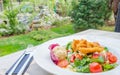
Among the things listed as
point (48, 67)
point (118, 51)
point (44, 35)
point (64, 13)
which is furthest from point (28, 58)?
point (64, 13)

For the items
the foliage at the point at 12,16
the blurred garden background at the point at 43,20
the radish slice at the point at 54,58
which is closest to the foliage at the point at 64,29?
the blurred garden background at the point at 43,20

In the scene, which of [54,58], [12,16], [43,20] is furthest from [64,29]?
[54,58]

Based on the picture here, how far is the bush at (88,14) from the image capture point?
10.2 feet

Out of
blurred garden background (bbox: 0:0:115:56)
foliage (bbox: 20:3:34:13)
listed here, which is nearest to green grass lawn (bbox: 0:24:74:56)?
blurred garden background (bbox: 0:0:115:56)

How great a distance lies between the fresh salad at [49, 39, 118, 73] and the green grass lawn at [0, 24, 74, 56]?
1998 mm

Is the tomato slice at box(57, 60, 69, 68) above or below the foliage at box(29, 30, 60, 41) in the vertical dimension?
above

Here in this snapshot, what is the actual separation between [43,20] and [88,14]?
2.44 ft

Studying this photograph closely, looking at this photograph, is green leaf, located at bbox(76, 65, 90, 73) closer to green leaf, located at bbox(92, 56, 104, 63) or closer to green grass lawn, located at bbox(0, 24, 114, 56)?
green leaf, located at bbox(92, 56, 104, 63)

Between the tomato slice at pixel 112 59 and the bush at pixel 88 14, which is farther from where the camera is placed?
the bush at pixel 88 14

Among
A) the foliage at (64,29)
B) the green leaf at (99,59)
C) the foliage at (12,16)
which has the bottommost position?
the foliage at (64,29)

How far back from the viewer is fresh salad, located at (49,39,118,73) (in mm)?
626

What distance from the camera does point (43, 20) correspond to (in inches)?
136

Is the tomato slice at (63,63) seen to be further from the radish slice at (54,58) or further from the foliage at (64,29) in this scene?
the foliage at (64,29)

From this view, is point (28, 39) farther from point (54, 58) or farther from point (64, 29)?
point (54, 58)
